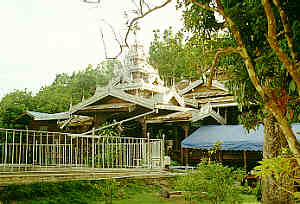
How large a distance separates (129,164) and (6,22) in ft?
54.5

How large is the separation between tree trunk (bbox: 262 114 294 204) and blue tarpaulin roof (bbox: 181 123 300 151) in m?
5.10

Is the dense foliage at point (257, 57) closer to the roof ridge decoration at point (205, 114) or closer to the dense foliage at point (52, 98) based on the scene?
the roof ridge decoration at point (205, 114)

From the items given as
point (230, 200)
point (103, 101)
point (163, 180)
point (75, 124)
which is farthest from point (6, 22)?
point (230, 200)

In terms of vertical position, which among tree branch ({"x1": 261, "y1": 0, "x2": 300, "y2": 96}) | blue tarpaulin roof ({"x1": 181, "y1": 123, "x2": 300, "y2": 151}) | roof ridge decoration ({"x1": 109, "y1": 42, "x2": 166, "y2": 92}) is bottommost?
blue tarpaulin roof ({"x1": 181, "y1": 123, "x2": 300, "y2": 151})

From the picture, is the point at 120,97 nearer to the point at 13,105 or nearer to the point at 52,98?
the point at 13,105

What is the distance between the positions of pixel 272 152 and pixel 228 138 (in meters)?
6.22

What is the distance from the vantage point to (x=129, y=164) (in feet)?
37.2

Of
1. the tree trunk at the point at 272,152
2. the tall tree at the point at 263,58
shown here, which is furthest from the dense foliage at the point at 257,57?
the tree trunk at the point at 272,152

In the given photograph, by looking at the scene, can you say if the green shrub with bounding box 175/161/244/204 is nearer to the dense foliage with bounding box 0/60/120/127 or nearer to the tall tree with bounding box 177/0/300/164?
the tall tree with bounding box 177/0/300/164

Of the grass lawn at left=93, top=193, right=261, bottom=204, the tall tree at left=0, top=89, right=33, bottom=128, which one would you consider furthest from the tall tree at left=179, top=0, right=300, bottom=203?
the tall tree at left=0, top=89, right=33, bottom=128

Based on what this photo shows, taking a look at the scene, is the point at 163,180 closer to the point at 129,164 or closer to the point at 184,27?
the point at 129,164

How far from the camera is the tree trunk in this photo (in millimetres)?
6664

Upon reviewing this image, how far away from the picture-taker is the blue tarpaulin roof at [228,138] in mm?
12230

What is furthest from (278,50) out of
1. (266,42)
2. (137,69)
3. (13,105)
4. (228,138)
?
(13,105)
